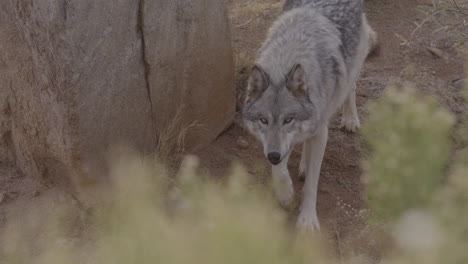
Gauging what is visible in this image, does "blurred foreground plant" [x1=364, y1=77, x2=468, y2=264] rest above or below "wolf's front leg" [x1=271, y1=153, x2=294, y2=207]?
above

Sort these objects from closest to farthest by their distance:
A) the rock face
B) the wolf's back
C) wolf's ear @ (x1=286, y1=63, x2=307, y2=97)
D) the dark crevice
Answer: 1. the rock face
2. wolf's ear @ (x1=286, y1=63, x2=307, y2=97)
3. the dark crevice
4. the wolf's back

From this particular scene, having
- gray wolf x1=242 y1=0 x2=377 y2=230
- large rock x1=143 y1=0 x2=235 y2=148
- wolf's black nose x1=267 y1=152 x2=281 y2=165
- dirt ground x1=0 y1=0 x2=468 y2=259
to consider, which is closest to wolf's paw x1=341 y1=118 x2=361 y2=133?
dirt ground x1=0 y1=0 x2=468 y2=259

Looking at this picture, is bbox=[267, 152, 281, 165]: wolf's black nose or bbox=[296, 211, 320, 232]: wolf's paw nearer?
bbox=[267, 152, 281, 165]: wolf's black nose

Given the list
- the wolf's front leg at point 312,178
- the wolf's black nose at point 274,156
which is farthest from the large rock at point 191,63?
the wolf's black nose at point 274,156

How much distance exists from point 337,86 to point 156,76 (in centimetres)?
146

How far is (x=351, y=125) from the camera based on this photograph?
6.00m

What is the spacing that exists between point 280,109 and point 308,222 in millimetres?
942

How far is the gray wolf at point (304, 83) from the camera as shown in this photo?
14.2 ft

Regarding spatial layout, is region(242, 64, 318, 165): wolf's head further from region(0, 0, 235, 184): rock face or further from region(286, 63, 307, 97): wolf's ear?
region(0, 0, 235, 184): rock face

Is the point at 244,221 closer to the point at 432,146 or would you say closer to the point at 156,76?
the point at 432,146

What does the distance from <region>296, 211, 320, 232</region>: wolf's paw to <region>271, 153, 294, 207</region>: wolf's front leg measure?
0.18m

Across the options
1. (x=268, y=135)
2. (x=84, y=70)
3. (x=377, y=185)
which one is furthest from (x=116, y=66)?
(x=377, y=185)

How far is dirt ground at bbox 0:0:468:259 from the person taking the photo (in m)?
4.54

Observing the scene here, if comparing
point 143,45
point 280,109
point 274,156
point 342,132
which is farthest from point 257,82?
point 342,132
